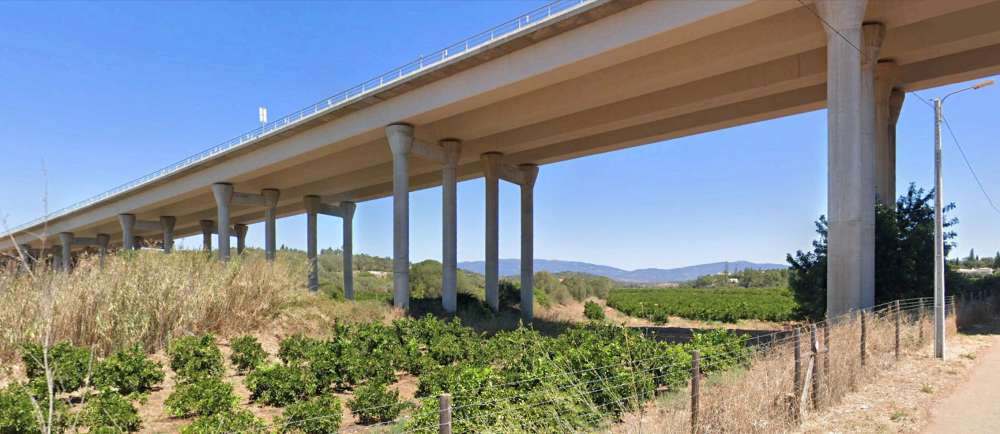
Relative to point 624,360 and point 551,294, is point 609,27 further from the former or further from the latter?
point 551,294

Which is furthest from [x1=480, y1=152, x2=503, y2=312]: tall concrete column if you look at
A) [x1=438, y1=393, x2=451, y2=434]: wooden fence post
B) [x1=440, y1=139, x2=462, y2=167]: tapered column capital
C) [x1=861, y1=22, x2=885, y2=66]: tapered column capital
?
[x1=438, y1=393, x2=451, y2=434]: wooden fence post

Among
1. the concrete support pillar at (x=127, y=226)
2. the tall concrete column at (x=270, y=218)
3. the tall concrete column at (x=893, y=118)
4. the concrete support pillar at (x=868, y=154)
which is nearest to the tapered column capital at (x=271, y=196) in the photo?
the tall concrete column at (x=270, y=218)

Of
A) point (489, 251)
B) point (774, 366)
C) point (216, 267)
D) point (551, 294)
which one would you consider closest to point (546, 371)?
point (774, 366)

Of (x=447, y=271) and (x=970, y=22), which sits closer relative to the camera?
(x=970, y=22)

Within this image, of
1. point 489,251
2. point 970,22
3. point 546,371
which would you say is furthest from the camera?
point 489,251

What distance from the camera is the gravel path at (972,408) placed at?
873cm

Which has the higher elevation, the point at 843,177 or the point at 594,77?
the point at 594,77

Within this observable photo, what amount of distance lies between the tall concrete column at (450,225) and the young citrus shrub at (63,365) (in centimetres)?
2255

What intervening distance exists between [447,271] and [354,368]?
22149 millimetres

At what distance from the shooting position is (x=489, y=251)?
37656mm

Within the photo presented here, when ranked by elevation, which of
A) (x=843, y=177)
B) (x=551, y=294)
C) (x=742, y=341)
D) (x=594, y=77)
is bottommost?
(x=551, y=294)

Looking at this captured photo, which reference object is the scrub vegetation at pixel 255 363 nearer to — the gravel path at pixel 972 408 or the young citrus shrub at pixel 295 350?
the young citrus shrub at pixel 295 350

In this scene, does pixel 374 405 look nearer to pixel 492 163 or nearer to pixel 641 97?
pixel 641 97

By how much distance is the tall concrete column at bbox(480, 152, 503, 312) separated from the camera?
36594mm
